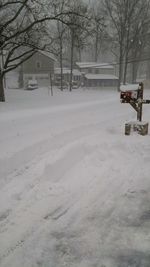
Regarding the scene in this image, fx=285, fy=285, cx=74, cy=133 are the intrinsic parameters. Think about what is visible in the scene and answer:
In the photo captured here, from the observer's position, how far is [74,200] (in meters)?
5.29

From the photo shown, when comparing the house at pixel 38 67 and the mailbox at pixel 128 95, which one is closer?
the mailbox at pixel 128 95

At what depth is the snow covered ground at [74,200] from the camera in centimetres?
391

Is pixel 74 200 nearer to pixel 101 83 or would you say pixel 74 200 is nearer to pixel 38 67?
pixel 38 67

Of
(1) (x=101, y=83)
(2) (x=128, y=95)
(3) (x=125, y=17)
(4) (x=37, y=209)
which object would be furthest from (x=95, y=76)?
(4) (x=37, y=209)

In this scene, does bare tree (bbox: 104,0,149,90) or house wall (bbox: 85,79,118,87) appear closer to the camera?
bare tree (bbox: 104,0,149,90)

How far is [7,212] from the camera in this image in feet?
15.8

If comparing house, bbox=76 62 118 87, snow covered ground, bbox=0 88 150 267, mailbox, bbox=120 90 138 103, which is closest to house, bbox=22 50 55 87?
house, bbox=76 62 118 87

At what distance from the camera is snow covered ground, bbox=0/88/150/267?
391 cm

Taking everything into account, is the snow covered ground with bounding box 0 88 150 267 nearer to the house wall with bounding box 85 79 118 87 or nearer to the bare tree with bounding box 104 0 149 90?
the bare tree with bounding box 104 0 149 90

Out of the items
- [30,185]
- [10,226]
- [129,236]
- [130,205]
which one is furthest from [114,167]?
[10,226]

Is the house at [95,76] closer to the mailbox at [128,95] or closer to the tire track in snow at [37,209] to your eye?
the mailbox at [128,95]

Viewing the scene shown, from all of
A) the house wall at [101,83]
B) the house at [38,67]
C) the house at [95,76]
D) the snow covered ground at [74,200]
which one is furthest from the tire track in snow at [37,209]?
the house wall at [101,83]

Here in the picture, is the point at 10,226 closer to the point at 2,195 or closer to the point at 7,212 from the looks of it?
the point at 7,212

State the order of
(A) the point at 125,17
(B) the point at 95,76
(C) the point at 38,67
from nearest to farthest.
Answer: (A) the point at 125,17, (C) the point at 38,67, (B) the point at 95,76
